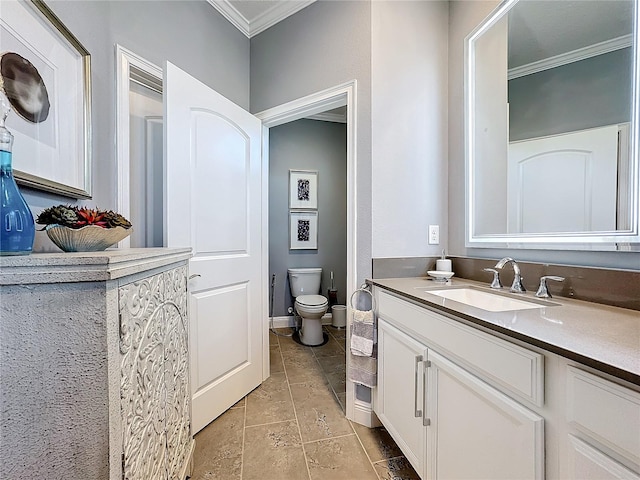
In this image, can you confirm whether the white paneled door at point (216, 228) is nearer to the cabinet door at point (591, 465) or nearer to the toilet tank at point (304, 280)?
the toilet tank at point (304, 280)

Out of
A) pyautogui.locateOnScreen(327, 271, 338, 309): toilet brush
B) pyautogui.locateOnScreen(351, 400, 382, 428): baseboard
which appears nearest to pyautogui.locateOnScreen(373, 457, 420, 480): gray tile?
pyautogui.locateOnScreen(351, 400, 382, 428): baseboard

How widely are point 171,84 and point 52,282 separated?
121 cm

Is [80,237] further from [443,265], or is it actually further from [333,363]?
[333,363]

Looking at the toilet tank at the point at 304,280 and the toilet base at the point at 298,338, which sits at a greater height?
the toilet tank at the point at 304,280

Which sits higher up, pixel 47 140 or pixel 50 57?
pixel 50 57

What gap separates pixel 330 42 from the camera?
1791 millimetres

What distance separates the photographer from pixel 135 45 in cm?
145

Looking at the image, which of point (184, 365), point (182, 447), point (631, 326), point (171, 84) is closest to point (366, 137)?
point (171, 84)

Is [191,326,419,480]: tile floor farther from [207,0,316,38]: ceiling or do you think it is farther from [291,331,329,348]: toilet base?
[207,0,316,38]: ceiling

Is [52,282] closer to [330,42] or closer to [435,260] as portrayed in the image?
[435,260]

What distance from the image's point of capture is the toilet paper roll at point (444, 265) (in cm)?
164

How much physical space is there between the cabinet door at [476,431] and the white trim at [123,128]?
1.57 meters

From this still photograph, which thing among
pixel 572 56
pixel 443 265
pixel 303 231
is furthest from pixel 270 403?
pixel 572 56

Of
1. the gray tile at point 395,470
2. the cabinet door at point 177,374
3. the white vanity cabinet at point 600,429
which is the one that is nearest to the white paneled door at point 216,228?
the cabinet door at point 177,374
